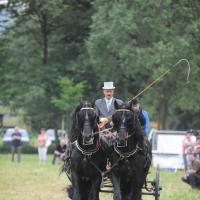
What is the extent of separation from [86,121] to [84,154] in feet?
2.13

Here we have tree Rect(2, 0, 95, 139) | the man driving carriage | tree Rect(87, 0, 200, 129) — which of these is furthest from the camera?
tree Rect(2, 0, 95, 139)

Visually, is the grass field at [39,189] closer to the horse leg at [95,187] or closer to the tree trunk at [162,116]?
the horse leg at [95,187]

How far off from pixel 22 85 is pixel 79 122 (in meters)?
25.6

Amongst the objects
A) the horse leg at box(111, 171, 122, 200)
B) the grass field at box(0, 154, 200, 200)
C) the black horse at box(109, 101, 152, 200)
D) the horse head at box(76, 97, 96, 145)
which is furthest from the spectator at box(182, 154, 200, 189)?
the horse head at box(76, 97, 96, 145)

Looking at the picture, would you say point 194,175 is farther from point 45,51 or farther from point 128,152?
point 45,51

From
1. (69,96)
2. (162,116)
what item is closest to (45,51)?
(69,96)

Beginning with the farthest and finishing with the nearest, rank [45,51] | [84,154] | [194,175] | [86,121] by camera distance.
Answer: [45,51]
[194,175]
[84,154]
[86,121]

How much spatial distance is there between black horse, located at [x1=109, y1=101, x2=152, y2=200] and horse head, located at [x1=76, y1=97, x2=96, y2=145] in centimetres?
39

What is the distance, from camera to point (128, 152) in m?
6.92

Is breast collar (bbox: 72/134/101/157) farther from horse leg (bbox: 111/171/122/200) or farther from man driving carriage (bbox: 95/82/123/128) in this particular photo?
man driving carriage (bbox: 95/82/123/128)

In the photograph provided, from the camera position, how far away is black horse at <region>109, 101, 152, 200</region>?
21.9 ft

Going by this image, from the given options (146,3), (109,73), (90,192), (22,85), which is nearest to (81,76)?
(109,73)

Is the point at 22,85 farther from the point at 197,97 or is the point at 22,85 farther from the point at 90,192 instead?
the point at 90,192

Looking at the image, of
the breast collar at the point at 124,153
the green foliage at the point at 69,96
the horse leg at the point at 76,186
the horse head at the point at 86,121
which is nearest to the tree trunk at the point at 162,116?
the green foliage at the point at 69,96
